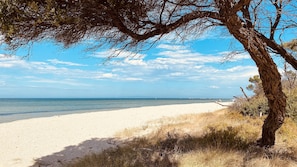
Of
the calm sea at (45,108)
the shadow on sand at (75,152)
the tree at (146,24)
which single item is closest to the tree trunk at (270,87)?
the tree at (146,24)

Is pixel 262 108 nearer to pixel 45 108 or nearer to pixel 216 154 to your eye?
pixel 216 154

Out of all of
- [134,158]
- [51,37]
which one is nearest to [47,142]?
[134,158]

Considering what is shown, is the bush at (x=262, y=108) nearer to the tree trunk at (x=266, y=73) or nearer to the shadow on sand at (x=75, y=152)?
the tree trunk at (x=266, y=73)

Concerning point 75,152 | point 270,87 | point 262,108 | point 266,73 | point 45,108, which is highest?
point 266,73

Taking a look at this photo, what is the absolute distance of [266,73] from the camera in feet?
17.2

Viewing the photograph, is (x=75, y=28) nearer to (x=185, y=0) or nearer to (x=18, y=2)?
(x=18, y=2)

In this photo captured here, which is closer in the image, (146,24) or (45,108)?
(146,24)

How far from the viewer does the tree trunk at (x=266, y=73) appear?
15.1 ft

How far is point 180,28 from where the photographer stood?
5512 mm

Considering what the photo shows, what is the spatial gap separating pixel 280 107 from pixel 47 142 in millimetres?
8536

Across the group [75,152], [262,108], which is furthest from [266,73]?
[75,152]

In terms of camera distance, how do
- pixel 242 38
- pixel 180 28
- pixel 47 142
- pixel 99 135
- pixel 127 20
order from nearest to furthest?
pixel 242 38 < pixel 127 20 < pixel 180 28 < pixel 47 142 < pixel 99 135

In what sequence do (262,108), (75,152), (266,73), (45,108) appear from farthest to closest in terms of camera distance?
(45,108), (262,108), (75,152), (266,73)

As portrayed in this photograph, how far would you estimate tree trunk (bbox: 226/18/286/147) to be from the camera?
4.62 meters
